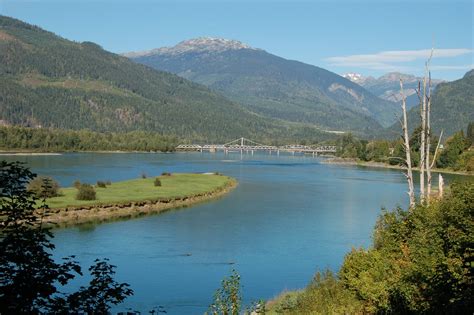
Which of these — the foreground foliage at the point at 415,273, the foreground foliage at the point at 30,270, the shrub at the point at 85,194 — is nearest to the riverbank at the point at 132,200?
the shrub at the point at 85,194

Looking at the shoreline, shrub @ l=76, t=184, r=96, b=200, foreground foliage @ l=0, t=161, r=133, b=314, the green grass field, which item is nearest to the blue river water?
the shoreline

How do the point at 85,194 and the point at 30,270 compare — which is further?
the point at 85,194

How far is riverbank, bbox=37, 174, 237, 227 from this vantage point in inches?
2057

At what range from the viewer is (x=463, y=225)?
18484mm

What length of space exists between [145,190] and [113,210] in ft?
49.0

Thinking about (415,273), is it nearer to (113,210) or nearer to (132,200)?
(113,210)

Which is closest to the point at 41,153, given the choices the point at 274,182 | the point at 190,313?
the point at 274,182

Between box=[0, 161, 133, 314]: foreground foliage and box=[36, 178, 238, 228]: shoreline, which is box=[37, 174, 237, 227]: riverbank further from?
box=[0, 161, 133, 314]: foreground foliage

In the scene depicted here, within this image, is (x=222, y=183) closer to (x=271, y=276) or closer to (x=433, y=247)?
(x=271, y=276)

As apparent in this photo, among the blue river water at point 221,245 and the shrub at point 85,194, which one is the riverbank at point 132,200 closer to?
the shrub at point 85,194

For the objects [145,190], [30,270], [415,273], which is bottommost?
[145,190]

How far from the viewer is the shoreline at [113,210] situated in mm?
50319

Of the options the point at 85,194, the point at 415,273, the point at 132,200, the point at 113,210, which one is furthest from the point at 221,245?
the point at 415,273

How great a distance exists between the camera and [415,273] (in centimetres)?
1870
